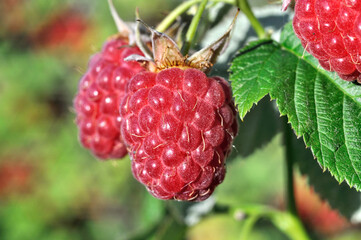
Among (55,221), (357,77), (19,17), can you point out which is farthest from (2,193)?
(357,77)

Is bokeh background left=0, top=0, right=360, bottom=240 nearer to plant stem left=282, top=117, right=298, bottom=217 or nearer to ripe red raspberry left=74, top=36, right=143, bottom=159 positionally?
plant stem left=282, top=117, right=298, bottom=217

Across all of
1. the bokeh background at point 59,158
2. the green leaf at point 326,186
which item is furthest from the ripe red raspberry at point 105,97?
the bokeh background at point 59,158

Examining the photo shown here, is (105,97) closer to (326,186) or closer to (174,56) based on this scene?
(174,56)

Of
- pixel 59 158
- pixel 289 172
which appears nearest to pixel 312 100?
pixel 289 172

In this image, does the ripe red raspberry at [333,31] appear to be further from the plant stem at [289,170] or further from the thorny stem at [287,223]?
the thorny stem at [287,223]

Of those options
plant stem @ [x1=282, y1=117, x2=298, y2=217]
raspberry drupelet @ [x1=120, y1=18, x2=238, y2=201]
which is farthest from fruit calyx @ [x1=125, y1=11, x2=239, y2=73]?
plant stem @ [x1=282, y1=117, x2=298, y2=217]

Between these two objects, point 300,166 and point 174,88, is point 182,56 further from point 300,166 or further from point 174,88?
point 300,166
